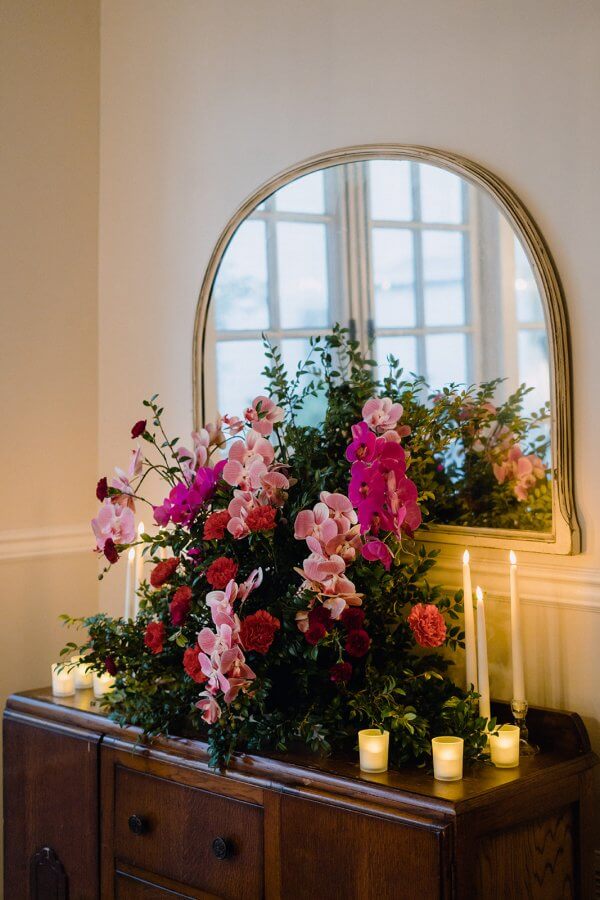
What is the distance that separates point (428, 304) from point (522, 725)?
0.83 meters

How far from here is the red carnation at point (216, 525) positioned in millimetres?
1757

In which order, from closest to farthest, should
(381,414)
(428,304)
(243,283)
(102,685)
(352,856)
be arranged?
(352,856) < (381,414) < (428,304) < (102,685) < (243,283)

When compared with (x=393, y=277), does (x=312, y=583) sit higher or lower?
lower

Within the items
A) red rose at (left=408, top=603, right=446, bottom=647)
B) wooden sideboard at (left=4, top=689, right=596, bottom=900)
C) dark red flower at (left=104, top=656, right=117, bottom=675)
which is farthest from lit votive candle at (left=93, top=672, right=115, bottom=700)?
red rose at (left=408, top=603, right=446, bottom=647)

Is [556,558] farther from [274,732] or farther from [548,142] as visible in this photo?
[548,142]

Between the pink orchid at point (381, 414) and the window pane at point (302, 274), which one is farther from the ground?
the window pane at point (302, 274)

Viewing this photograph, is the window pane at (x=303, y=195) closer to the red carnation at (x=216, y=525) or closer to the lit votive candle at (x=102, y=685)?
the red carnation at (x=216, y=525)

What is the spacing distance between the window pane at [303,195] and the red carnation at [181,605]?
0.91 meters

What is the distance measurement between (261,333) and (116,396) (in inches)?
23.8

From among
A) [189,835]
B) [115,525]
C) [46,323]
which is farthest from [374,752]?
[46,323]

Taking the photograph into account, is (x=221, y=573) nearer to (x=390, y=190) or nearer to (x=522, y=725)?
(x=522, y=725)

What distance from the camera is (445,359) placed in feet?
6.50

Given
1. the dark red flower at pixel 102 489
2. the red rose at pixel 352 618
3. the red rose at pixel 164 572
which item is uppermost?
the dark red flower at pixel 102 489

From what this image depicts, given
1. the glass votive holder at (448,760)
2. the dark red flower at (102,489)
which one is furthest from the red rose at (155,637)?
the glass votive holder at (448,760)
